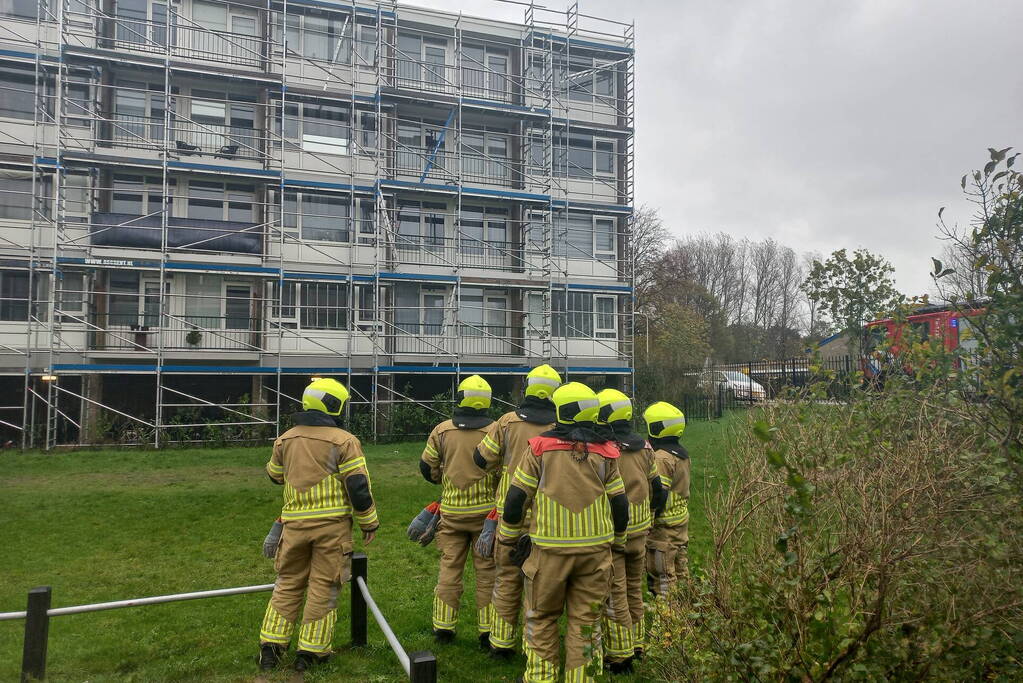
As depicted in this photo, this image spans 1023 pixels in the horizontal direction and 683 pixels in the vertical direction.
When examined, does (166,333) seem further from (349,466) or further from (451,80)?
(349,466)

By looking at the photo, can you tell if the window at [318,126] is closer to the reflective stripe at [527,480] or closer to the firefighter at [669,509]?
the firefighter at [669,509]

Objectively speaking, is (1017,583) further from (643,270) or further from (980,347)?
(643,270)

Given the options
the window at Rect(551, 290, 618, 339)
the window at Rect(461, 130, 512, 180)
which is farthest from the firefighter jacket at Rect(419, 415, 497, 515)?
the window at Rect(461, 130, 512, 180)

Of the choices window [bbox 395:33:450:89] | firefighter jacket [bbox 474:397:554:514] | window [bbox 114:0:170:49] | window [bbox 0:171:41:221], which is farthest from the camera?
window [bbox 395:33:450:89]

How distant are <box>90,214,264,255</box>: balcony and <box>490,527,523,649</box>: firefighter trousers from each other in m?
14.7

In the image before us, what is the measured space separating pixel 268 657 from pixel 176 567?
10.2 feet

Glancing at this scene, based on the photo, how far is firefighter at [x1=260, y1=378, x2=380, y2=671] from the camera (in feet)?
15.2

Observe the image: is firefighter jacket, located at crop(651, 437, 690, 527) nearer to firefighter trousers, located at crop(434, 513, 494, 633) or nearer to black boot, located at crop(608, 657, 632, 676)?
black boot, located at crop(608, 657, 632, 676)

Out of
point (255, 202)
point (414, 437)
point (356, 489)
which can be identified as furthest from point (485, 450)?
point (255, 202)

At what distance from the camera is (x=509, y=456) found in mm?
5035

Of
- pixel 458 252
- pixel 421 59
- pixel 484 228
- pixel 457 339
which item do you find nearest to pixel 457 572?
pixel 457 339

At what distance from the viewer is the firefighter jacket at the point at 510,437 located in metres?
5.02

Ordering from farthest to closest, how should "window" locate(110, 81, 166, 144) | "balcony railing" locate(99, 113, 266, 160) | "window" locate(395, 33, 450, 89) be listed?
"window" locate(395, 33, 450, 89)
"window" locate(110, 81, 166, 144)
"balcony railing" locate(99, 113, 266, 160)

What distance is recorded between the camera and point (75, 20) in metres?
17.9
